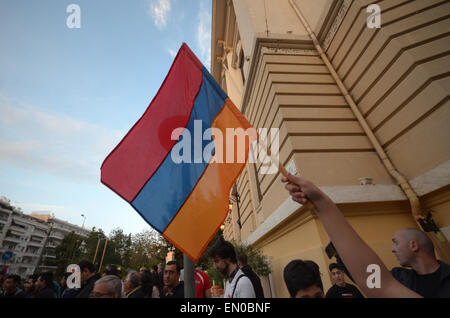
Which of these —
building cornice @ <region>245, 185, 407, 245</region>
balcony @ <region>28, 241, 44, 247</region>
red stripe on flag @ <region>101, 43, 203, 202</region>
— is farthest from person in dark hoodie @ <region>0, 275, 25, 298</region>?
balcony @ <region>28, 241, 44, 247</region>

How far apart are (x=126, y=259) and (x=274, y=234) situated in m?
63.5

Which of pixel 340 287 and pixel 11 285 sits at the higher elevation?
pixel 11 285

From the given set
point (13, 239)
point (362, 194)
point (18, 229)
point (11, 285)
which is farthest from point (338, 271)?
point (18, 229)

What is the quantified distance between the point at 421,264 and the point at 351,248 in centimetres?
145

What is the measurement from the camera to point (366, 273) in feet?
2.53

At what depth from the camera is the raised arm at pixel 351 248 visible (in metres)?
0.77

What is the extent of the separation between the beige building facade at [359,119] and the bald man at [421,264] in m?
1.51

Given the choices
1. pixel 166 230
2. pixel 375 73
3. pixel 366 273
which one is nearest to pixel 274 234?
pixel 166 230

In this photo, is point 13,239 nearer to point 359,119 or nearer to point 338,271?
point 338,271

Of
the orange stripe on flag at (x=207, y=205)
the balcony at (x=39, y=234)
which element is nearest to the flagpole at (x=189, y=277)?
the orange stripe on flag at (x=207, y=205)

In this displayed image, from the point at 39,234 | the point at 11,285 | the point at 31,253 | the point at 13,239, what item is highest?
the point at 39,234

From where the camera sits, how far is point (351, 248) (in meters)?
0.84

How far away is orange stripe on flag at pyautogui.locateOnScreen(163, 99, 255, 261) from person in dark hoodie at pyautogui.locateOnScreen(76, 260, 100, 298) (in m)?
2.82

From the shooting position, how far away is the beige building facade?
322cm
